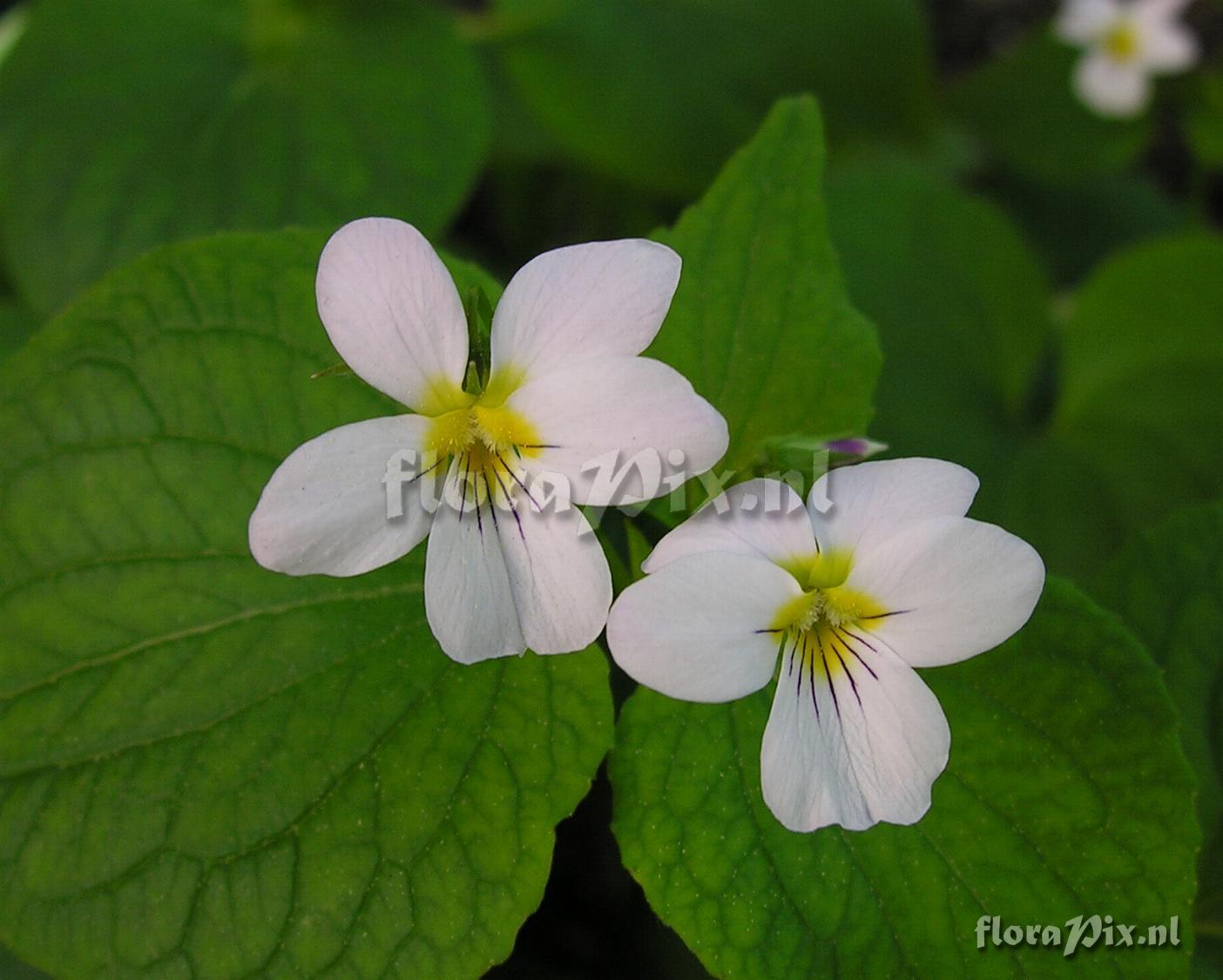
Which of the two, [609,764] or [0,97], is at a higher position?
[0,97]

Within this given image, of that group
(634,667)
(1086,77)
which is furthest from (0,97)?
(1086,77)

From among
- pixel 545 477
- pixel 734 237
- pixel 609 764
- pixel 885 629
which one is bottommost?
pixel 609 764

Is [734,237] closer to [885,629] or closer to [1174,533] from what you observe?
[885,629]

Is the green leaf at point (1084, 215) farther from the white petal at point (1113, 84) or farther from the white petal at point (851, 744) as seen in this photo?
the white petal at point (851, 744)

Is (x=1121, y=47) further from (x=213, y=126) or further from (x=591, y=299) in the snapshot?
(x=591, y=299)

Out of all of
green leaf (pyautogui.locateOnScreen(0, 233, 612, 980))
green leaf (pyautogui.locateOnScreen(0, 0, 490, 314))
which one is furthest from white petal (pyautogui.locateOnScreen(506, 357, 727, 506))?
green leaf (pyautogui.locateOnScreen(0, 0, 490, 314))
